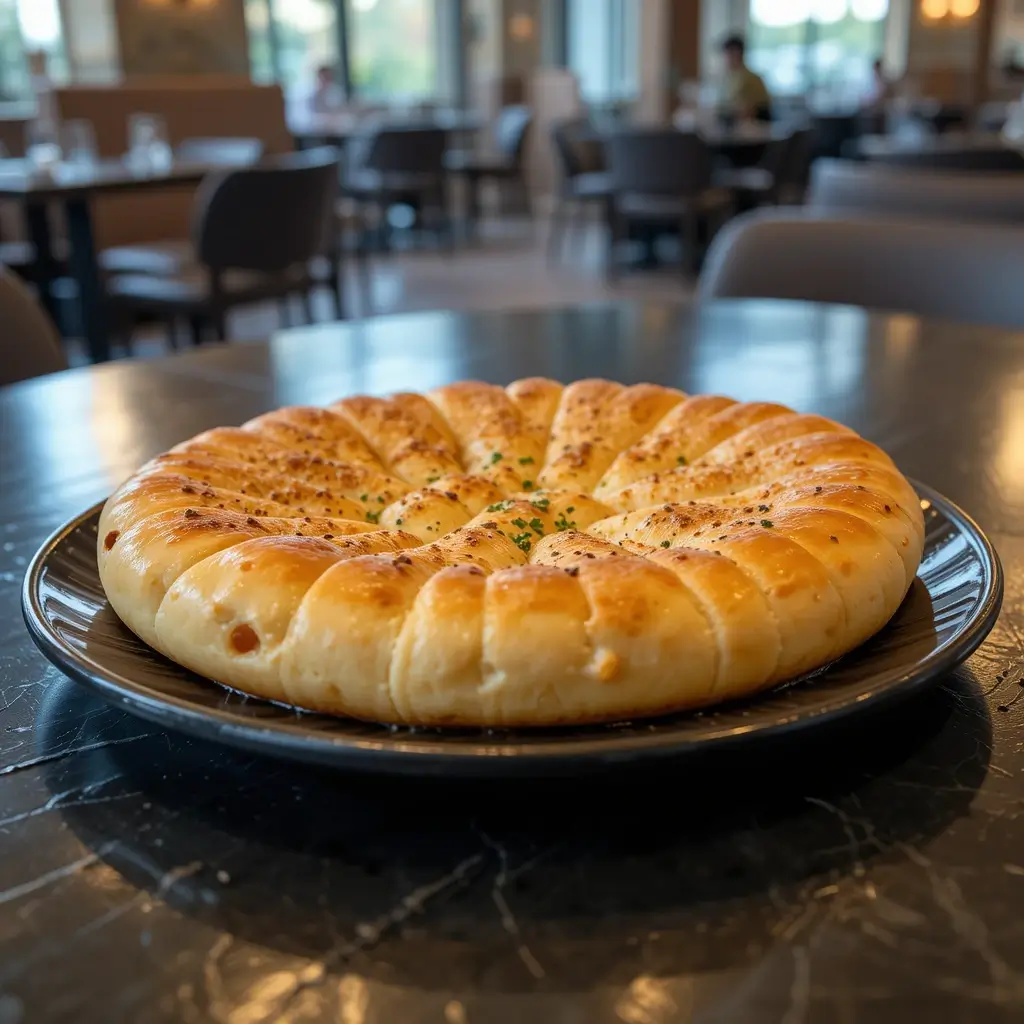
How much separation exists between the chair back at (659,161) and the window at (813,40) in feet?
32.7

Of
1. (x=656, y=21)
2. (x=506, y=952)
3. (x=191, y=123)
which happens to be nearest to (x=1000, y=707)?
(x=506, y=952)

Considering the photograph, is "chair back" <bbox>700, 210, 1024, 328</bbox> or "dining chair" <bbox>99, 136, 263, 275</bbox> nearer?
"chair back" <bbox>700, 210, 1024, 328</bbox>

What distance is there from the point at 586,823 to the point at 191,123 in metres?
6.54

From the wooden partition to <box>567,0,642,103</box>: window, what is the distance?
7.77m

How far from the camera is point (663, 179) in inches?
249

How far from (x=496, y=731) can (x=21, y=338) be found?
1.56 metres

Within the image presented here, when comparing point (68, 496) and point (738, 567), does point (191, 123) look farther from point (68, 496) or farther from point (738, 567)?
point (738, 567)

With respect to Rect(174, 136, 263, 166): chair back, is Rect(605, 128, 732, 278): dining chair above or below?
below

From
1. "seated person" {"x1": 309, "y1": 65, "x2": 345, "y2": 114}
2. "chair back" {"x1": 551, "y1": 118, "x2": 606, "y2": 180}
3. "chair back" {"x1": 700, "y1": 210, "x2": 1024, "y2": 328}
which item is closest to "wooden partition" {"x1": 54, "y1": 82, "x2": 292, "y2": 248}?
"chair back" {"x1": 551, "y1": 118, "x2": 606, "y2": 180}

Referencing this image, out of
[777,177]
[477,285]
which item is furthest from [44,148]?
[777,177]

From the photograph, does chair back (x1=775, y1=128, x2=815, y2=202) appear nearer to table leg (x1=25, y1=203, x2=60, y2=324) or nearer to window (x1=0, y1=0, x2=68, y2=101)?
table leg (x1=25, y1=203, x2=60, y2=324)

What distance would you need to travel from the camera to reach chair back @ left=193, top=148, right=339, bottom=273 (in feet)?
12.6

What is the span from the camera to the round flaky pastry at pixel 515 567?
50 cm

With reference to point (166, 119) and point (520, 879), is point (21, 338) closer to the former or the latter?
point (520, 879)
